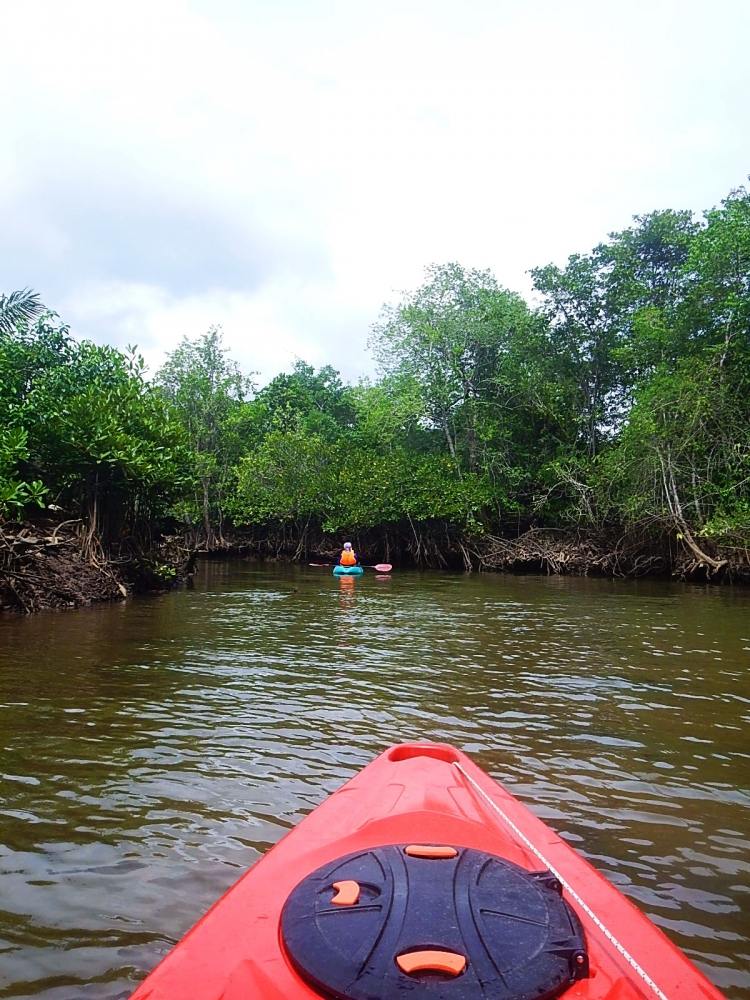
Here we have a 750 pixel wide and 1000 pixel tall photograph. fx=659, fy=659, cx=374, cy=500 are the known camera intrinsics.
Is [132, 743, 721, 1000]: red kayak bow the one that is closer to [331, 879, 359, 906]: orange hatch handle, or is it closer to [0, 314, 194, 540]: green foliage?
[331, 879, 359, 906]: orange hatch handle

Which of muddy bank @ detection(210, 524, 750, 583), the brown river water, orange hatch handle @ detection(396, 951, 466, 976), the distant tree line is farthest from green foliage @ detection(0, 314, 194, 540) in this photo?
muddy bank @ detection(210, 524, 750, 583)

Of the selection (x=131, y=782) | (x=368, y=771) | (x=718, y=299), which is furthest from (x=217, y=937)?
(x=718, y=299)

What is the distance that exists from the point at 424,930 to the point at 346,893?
0.25 metres

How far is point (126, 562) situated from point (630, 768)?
36.4 feet

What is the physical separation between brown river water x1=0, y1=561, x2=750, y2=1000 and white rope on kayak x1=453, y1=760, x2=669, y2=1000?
1.88ft

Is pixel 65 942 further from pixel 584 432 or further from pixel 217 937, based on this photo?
pixel 584 432

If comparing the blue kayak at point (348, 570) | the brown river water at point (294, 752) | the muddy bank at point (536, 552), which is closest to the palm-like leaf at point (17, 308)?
the brown river water at point (294, 752)

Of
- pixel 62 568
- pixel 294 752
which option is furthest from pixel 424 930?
pixel 62 568

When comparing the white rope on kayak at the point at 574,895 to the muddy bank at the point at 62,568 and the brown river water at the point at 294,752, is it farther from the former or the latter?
the muddy bank at the point at 62,568

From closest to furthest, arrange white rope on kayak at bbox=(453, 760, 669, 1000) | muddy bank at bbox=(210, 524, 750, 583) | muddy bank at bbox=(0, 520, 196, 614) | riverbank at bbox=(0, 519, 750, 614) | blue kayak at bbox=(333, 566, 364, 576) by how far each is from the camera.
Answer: white rope on kayak at bbox=(453, 760, 669, 1000) < muddy bank at bbox=(0, 520, 196, 614) < riverbank at bbox=(0, 519, 750, 614) < muddy bank at bbox=(210, 524, 750, 583) < blue kayak at bbox=(333, 566, 364, 576)

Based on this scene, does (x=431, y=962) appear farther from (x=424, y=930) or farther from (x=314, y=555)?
(x=314, y=555)

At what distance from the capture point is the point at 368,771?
2875 millimetres

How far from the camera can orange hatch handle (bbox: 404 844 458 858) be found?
1890mm

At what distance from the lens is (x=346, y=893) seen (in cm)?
169
